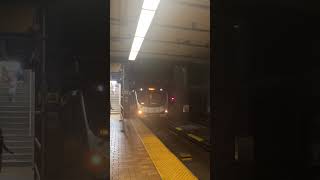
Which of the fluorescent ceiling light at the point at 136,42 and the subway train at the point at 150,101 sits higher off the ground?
the fluorescent ceiling light at the point at 136,42

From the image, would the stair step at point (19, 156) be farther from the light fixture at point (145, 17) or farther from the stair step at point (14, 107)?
the light fixture at point (145, 17)

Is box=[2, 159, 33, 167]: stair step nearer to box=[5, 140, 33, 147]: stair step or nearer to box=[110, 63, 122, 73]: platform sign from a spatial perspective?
box=[5, 140, 33, 147]: stair step

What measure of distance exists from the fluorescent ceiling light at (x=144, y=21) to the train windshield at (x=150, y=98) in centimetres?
809

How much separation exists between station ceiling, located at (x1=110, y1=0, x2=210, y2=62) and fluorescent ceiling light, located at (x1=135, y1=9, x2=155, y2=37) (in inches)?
5.9

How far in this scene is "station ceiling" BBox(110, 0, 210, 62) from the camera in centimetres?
883

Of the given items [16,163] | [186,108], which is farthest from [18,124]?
[186,108]

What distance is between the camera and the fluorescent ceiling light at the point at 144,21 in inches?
331

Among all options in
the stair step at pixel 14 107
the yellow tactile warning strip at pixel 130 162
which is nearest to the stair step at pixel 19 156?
the yellow tactile warning strip at pixel 130 162
